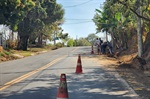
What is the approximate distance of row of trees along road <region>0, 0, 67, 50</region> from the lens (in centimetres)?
2922

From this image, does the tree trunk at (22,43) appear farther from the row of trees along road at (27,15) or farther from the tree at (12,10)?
the tree at (12,10)

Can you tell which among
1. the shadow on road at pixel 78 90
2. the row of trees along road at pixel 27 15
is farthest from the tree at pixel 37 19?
the shadow on road at pixel 78 90

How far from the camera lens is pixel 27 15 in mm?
42312

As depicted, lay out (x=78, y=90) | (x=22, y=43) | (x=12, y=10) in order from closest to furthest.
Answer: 1. (x=78, y=90)
2. (x=12, y=10)
3. (x=22, y=43)

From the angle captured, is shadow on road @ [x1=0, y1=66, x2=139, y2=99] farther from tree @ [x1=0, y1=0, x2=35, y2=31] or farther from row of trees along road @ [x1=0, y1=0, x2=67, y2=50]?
row of trees along road @ [x1=0, y1=0, x2=67, y2=50]

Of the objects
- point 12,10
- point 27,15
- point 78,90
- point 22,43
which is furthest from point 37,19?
point 78,90

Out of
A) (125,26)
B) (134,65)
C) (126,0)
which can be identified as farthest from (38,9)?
(126,0)

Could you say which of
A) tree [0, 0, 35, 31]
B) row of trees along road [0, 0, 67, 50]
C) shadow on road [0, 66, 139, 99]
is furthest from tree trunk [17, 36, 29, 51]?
shadow on road [0, 66, 139, 99]

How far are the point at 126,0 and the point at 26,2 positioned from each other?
1902 cm

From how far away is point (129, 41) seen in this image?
3472 cm

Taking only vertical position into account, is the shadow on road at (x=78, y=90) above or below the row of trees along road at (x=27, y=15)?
below

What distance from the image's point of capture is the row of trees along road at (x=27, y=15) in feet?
95.9

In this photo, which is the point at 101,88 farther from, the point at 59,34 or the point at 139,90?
the point at 59,34

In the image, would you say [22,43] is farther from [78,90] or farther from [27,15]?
[78,90]
